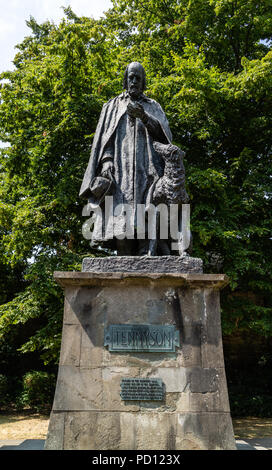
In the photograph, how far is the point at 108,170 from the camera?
5.36 metres

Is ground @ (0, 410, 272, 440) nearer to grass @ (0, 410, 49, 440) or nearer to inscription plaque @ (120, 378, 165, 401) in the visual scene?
grass @ (0, 410, 49, 440)

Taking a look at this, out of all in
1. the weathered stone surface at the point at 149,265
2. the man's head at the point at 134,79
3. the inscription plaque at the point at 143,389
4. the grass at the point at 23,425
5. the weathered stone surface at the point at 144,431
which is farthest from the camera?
the grass at the point at 23,425

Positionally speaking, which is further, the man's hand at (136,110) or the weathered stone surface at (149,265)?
the man's hand at (136,110)

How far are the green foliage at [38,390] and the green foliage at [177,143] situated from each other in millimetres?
1608

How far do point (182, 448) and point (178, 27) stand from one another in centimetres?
1268

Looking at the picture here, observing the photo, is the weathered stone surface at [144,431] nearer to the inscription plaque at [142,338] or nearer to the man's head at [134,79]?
the inscription plaque at [142,338]

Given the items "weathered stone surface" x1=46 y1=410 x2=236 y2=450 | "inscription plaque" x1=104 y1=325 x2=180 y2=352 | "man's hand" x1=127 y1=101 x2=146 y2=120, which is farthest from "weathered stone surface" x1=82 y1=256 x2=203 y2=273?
"man's hand" x1=127 y1=101 x2=146 y2=120

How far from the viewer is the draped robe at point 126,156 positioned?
5207mm

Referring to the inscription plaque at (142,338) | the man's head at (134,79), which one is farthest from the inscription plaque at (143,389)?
the man's head at (134,79)

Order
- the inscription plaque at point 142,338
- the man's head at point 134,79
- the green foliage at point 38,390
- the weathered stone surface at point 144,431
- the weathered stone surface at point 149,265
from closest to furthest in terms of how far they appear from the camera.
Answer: the weathered stone surface at point 144,431 → the inscription plaque at point 142,338 → the weathered stone surface at point 149,265 → the man's head at point 134,79 → the green foliage at point 38,390

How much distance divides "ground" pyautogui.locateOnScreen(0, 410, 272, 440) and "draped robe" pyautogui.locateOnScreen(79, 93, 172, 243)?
22.1 feet

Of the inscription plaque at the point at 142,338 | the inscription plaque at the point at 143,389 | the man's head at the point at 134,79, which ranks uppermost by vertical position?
the man's head at the point at 134,79

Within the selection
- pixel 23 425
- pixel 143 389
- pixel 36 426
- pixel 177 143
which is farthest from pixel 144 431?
pixel 177 143

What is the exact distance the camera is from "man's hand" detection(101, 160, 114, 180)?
532cm
